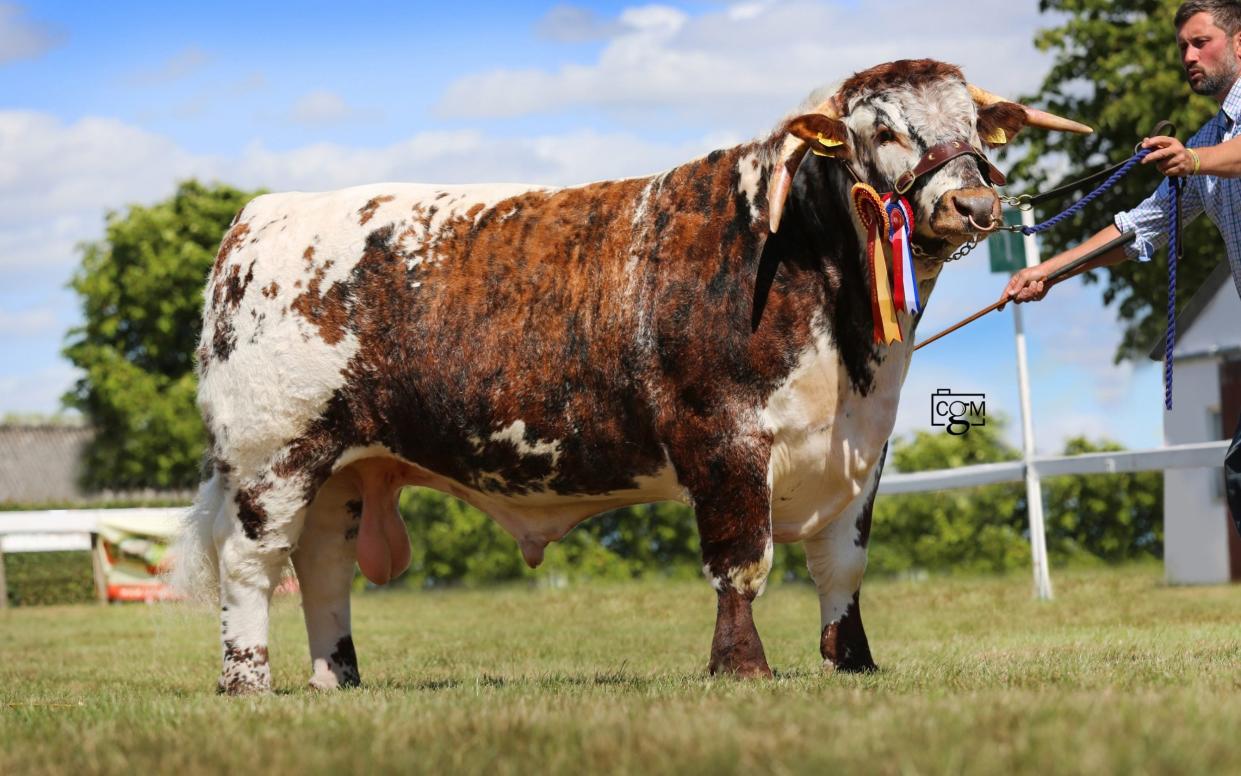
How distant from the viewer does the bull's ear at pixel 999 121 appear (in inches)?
257

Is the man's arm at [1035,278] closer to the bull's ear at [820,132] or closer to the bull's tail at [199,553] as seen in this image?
the bull's ear at [820,132]

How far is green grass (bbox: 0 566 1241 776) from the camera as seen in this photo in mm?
3729

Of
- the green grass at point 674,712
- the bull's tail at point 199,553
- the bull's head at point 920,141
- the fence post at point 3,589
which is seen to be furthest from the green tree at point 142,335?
the bull's head at point 920,141

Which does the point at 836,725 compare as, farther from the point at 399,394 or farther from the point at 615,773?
the point at 399,394

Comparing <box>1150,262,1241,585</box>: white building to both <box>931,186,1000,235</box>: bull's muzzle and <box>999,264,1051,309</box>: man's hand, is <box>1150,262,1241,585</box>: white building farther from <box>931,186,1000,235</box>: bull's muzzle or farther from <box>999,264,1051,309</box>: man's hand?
<box>931,186,1000,235</box>: bull's muzzle

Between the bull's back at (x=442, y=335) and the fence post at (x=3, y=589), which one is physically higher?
the bull's back at (x=442, y=335)

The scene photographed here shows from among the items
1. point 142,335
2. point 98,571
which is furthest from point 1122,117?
point 142,335

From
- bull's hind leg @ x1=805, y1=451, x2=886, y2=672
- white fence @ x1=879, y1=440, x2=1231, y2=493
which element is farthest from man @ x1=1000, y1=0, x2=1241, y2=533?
white fence @ x1=879, y1=440, x2=1231, y2=493

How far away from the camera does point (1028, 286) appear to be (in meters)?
6.84

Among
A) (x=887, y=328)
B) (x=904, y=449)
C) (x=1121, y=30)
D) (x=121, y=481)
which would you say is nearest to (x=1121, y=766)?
(x=887, y=328)

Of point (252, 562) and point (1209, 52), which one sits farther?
point (252, 562)

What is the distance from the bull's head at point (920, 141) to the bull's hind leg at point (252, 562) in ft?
8.55

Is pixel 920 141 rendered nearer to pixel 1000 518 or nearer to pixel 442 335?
pixel 442 335

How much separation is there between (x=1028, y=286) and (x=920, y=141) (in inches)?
39.5
